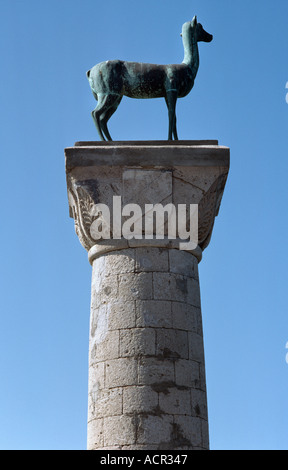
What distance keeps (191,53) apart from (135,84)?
36.6 inches

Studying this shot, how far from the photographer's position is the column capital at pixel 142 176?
7.27 m

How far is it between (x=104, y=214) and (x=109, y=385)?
70.3 inches

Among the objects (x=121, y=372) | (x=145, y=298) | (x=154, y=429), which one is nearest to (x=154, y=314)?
(x=145, y=298)

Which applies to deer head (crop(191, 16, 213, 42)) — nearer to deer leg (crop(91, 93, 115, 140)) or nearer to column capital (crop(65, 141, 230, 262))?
deer leg (crop(91, 93, 115, 140))

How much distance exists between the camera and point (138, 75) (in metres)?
8.16

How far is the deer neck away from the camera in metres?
8.45

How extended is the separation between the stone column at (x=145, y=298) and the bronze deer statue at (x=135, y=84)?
0.74 metres

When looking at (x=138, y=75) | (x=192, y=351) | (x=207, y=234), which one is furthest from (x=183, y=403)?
(x=138, y=75)

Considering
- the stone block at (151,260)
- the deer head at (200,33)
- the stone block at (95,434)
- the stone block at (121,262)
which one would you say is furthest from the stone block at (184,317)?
the deer head at (200,33)

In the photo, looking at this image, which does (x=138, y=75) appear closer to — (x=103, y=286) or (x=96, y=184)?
(x=96, y=184)

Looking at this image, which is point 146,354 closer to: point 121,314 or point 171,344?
point 171,344

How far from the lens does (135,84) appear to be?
8148 millimetres

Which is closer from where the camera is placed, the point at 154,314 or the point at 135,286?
the point at 154,314

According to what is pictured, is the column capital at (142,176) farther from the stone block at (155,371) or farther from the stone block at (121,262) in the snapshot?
the stone block at (155,371)
